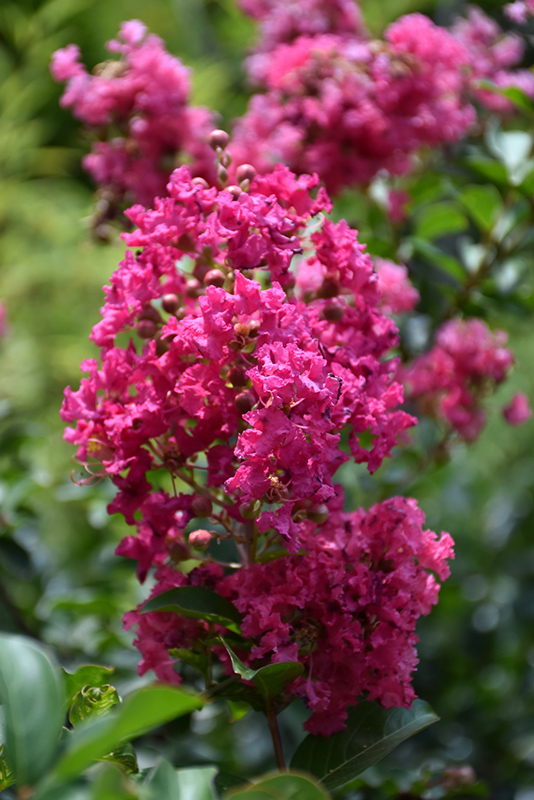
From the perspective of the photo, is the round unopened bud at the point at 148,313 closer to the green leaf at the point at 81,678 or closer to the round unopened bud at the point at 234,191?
the round unopened bud at the point at 234,191

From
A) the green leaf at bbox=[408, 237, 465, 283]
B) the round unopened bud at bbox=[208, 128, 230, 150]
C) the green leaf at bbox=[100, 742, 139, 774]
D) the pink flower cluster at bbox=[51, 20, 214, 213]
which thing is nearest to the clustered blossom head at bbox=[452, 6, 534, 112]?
the green leaf at bbox=[408, 237, 465, 283]

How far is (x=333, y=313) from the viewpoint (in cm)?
77

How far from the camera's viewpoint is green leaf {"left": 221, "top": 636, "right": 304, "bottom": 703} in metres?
0.61

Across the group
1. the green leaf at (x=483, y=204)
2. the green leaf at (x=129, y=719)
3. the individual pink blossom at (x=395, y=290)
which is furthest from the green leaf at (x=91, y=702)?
the green leaf at (x=483, y=204)

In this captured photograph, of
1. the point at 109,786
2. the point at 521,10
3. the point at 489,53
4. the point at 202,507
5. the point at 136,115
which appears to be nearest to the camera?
the point at 109,786

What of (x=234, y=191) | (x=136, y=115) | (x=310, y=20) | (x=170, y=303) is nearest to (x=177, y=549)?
(x=170, y=303)

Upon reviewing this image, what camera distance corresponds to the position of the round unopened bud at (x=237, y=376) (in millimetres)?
667

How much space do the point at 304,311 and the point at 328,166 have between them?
2.25 ft

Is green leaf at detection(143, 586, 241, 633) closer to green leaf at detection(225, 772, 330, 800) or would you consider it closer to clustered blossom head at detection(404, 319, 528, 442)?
green leaf at detection(225, 772, 330, 800)

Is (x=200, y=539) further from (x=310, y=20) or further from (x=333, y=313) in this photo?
(x=310, y=20)

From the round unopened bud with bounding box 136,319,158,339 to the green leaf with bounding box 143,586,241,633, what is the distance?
0.26 m

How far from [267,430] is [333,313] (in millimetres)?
199

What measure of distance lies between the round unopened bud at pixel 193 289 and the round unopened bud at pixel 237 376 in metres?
0.14

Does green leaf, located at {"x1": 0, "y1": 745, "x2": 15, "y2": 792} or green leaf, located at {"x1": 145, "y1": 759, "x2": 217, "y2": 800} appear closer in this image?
green leaf, located at {"x1": 145, "y1": 759, "x2": 217, "y2": 800}
